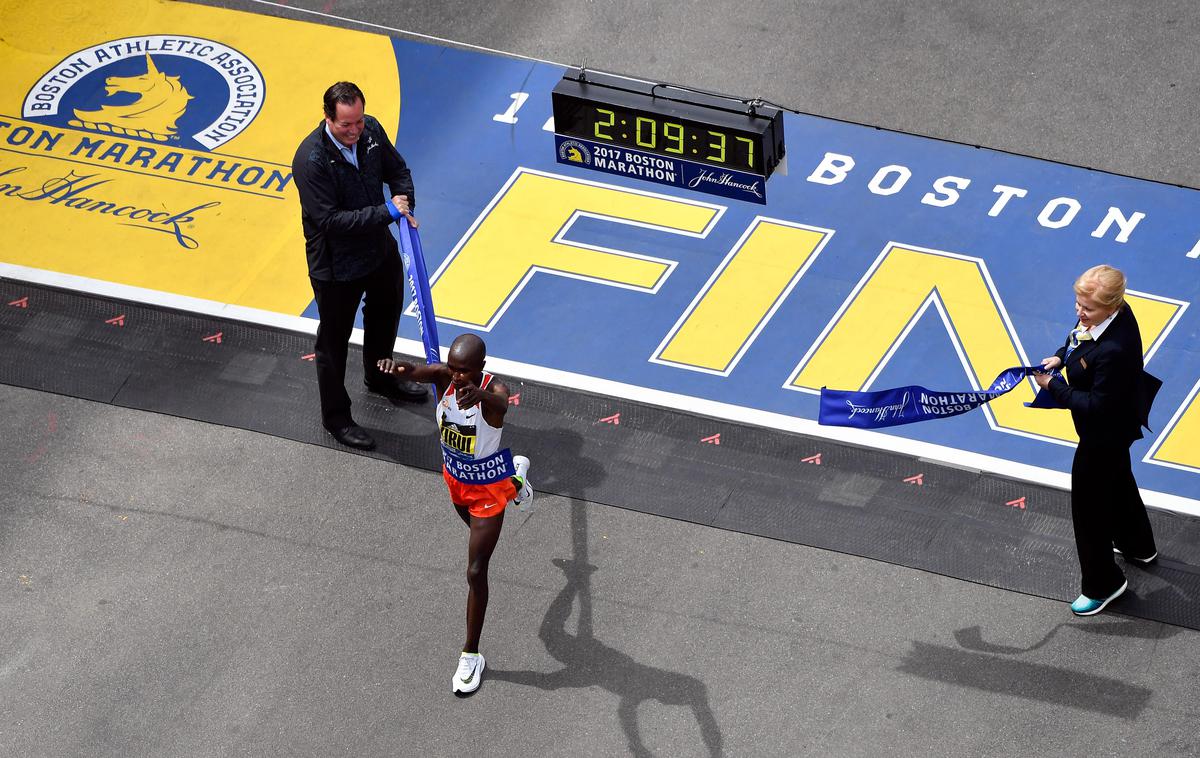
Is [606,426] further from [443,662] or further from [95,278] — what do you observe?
[95,278]

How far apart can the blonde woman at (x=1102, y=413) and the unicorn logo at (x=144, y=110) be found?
7.93 metres

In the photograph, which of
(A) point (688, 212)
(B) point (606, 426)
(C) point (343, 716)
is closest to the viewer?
(C) point (343, 716)

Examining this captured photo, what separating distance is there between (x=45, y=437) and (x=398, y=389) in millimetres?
2376

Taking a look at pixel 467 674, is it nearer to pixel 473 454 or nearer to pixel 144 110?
pixel 473 454

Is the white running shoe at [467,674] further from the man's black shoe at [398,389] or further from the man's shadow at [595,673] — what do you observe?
the man's black shoe at [398,389]

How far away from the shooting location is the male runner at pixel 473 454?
850 cm

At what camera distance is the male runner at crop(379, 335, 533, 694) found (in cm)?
850

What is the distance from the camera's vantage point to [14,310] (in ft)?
38.9

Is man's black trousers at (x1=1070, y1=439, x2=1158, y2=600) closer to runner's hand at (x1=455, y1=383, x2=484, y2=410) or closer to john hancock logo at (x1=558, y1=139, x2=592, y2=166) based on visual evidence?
runner's hand at (x1=455, y1=383, x2=484, y2=410)

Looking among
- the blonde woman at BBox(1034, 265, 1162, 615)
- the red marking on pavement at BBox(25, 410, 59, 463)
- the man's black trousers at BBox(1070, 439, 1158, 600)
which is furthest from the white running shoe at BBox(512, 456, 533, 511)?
the red marking on pavement at BBox(25, 410, 59, 463)

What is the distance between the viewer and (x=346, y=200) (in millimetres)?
10016

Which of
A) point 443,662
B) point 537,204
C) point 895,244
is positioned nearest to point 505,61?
point 537,204

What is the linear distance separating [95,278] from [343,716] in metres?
4.73

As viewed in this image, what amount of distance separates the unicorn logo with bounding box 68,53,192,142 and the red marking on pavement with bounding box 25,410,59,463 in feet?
10.8
